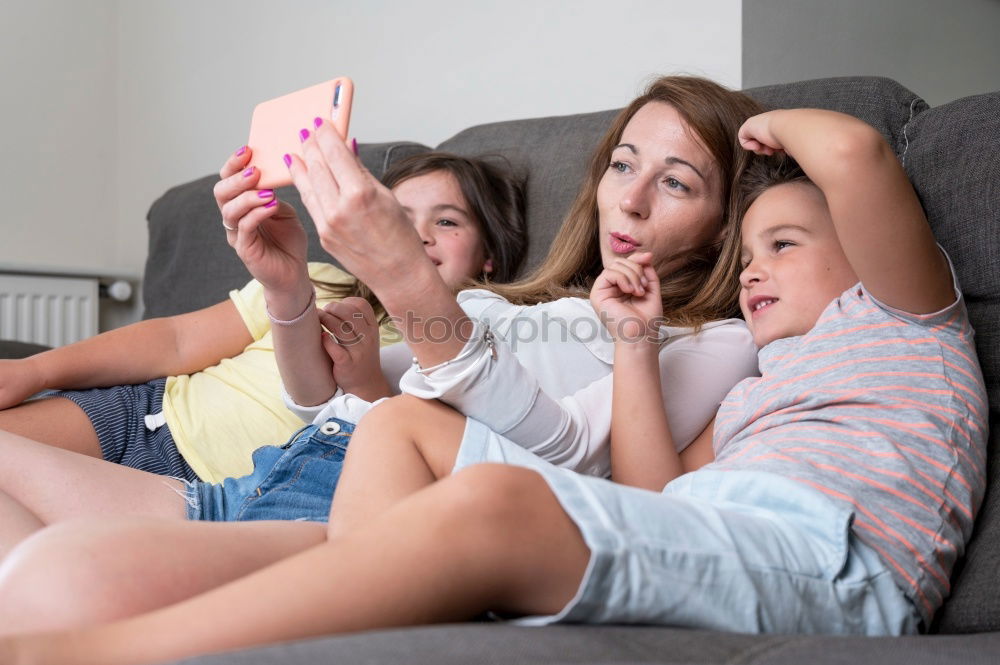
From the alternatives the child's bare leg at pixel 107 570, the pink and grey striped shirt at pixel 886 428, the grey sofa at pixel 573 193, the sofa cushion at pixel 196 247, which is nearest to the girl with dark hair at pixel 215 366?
the grey sofa at pixel 573 193

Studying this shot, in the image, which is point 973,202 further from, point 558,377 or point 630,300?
point 558,377

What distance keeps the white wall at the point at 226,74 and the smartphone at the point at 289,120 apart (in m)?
1.01

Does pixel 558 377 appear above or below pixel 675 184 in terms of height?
below

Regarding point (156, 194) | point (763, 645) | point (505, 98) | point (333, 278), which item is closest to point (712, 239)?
point (333, 278)

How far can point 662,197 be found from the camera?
1.37 meters

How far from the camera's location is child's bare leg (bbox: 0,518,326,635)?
2.32ft

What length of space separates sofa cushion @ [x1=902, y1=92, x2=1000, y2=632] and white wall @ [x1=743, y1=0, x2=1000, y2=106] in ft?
2.15

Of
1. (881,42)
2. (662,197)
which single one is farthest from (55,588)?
(881,42)

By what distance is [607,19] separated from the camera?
2.04 meters

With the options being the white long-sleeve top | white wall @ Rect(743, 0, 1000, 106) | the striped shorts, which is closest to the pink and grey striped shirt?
the white long-sleeve top

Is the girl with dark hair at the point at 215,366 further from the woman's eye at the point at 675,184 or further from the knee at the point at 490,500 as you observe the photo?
the knee at the point at 490,500

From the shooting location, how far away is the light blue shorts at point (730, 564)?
0.72 metres

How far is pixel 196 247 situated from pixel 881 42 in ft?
5.35

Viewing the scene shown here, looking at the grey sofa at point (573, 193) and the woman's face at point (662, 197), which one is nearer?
the grey sofa at point (573, 193)
